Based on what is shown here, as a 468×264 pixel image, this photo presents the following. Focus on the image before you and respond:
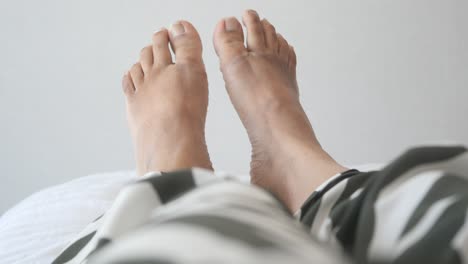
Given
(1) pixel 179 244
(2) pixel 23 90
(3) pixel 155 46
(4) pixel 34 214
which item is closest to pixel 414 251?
(1) pixel 179 244

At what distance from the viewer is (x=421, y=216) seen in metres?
0.32

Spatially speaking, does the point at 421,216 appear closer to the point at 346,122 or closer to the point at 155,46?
the point at 155,46

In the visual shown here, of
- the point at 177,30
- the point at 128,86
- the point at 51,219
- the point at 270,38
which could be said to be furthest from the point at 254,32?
the point at 51,219

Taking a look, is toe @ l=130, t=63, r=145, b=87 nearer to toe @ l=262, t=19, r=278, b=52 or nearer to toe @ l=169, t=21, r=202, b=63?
toe @ l=169, t=21, r=202, b=63

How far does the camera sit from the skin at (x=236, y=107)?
793 millimetres

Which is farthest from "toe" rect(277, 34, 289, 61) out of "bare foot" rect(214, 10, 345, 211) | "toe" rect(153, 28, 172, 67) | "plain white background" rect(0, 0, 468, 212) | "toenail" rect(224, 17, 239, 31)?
"plain white background" rect(0, 0, 468, 212)

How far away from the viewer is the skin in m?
0.79

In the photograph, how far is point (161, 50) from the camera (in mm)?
1144

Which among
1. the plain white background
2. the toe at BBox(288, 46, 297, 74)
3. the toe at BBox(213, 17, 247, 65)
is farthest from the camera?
the plain white background

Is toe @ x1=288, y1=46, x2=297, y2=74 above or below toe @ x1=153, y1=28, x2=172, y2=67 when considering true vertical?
below

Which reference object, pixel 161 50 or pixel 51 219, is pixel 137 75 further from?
pixel 51 219

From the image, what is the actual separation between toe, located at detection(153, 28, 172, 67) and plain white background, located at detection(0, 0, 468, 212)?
19.8 inches

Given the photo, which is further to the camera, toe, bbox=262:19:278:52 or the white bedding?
toe, bbox=262:19:278:52

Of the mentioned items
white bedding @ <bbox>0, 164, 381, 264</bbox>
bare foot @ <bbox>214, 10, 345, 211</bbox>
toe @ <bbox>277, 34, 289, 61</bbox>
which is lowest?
white bedding @ <bbox>0, 164, 381, 264</bbox>
